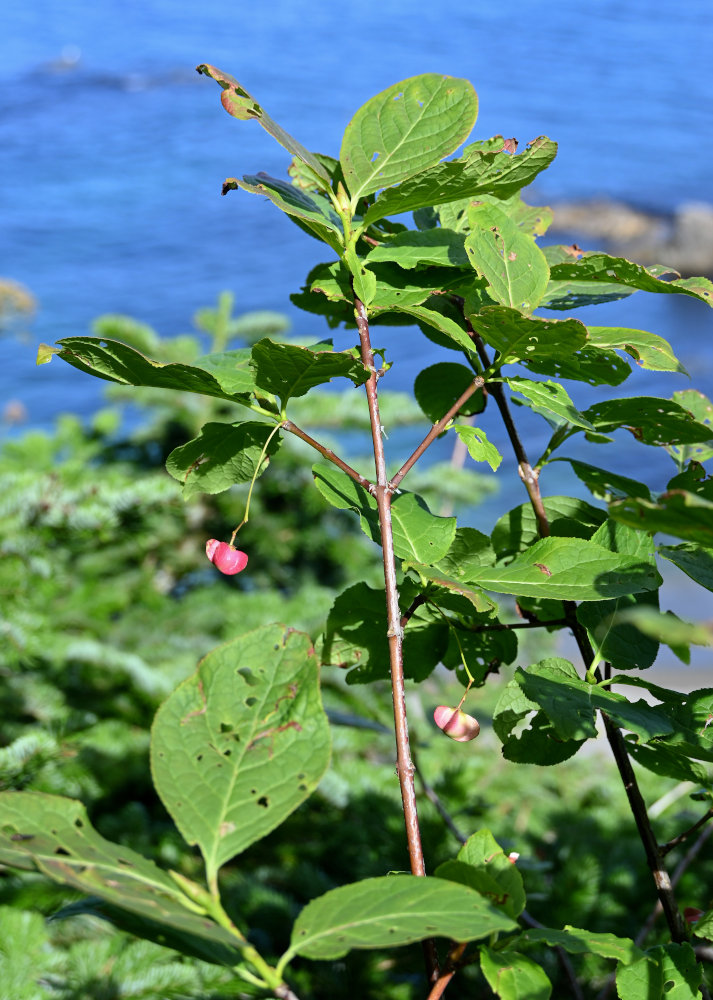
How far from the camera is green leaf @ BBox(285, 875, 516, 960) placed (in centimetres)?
32

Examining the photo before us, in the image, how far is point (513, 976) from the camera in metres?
0.41

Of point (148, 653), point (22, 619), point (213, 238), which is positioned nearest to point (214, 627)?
point (148, 653)

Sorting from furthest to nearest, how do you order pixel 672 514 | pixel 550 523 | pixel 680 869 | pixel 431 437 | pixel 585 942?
pixel 680 869, pixel 550 523, pixel 431 437, pixel 585 942, pixel 672 514

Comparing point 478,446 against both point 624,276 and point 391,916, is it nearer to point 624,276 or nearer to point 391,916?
point 624,276

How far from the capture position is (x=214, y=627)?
83.3 inches

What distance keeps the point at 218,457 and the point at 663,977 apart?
38 centimetres

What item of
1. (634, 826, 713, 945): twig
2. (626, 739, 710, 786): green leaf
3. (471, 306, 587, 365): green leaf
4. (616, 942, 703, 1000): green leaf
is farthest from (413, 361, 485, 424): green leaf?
(634, 826, 713, 945): twig

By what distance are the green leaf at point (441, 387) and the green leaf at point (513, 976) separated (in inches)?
14.0

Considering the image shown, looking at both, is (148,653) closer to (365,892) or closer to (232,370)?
(232,370)

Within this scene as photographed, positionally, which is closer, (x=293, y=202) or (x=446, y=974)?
(x=446, y=974)

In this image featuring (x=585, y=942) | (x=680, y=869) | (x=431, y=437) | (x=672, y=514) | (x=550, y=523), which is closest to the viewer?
(x=672, y=514)

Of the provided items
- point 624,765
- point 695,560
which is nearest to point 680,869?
point 624,765

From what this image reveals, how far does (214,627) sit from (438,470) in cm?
78

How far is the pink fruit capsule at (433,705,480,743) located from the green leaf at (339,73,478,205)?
30 centimetres
